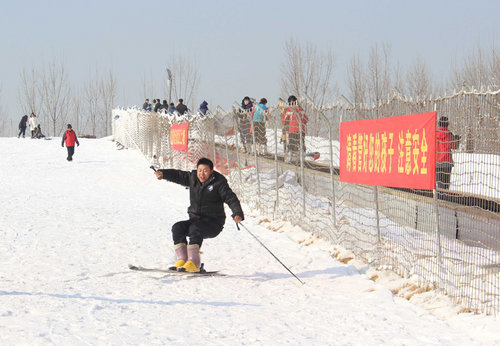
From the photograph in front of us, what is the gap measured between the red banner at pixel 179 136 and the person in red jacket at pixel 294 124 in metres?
5.63

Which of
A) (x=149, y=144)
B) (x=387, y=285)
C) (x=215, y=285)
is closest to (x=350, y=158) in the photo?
(x=387, y=285)

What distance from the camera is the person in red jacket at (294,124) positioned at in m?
10.6

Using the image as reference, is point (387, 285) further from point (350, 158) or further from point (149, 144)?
point (149, 144)

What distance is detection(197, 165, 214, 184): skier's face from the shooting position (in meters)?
7.23

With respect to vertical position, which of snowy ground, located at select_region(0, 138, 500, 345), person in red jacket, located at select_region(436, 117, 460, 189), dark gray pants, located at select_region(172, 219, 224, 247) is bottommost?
snowy ground, located at select_region(0, 138, 500, 345)

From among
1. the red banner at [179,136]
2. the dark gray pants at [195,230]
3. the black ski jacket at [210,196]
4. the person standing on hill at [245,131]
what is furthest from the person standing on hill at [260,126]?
the dark gray pants at [195,230]

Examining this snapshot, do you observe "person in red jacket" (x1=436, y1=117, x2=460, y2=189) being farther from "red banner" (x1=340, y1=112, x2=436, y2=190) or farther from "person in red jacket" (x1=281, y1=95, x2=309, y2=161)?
"person in red jacket" (x1=281, y1=95, x2=309, y2=161)

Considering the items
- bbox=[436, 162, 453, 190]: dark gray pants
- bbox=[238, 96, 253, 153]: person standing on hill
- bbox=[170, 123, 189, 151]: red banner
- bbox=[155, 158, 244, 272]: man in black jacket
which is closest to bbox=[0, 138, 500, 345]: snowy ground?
bbox=[155, 158, 244, 272]: man in black jacket

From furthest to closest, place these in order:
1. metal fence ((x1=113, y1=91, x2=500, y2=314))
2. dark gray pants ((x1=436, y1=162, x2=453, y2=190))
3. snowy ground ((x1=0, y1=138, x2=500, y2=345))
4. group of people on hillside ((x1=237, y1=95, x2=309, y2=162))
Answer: group of people on hillside ((x1=237, y1=95, x2=309, y2=162)) < dark gray pants ((x1=436, y1=162, x2=453, y2=190)) < metal fence ((x1=113, y1=91, x2=500, y2=314)) < snowy ground ((x1=0, y1=138, x2=500, y2=345))

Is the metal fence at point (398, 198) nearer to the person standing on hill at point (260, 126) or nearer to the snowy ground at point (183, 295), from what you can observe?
the person standing on hill at point (260, 126)

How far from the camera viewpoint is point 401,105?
7.28m

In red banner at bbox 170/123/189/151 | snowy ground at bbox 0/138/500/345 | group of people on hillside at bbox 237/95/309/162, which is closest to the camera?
snowy ground at bbox 0/138/500/345

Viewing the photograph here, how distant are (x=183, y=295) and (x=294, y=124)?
18.7ft

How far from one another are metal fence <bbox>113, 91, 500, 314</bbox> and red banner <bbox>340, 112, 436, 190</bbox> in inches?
7.7
